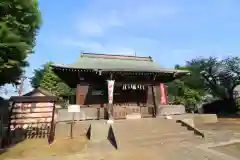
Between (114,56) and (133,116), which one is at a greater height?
(114,56)

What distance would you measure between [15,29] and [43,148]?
599 centimetres

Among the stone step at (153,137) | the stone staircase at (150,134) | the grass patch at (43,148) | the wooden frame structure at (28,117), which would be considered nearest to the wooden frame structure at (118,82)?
the stone staircase at (150,134)

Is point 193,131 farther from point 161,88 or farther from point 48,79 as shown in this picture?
point 48,79

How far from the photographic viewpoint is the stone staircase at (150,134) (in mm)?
10102

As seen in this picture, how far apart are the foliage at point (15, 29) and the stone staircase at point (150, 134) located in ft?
21.3

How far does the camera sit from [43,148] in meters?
9.62

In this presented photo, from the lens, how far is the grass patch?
871cm

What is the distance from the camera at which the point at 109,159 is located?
7.96 metres

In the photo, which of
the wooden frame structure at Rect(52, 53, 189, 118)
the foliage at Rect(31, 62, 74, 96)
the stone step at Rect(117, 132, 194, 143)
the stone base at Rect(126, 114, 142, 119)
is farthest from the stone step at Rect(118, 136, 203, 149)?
the foliage at Rect(31, 62, 74, 96)

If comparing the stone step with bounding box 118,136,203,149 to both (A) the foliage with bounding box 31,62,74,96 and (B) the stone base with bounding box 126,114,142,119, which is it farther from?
(A) the foliage with bounding box 31,62,74,96

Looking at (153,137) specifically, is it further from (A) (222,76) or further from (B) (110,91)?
(A) (222,76)

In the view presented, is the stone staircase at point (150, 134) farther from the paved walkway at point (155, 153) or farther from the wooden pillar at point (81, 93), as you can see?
the wooden pillar at point (81, 93)

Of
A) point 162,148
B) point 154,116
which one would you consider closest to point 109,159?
point 162,148

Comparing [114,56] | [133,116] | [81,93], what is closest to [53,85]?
[114,56]
